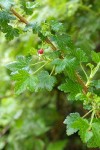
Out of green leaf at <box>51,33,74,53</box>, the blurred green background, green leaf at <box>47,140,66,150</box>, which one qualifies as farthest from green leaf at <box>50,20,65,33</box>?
green leaf at <box>47,140,66,150</box>

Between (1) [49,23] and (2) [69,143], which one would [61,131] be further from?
(1) [49,23]

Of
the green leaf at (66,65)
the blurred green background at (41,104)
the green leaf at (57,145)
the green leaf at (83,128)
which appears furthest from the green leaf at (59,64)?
the green leaf at (57,145)

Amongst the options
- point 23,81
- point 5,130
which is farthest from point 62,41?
point 5,130

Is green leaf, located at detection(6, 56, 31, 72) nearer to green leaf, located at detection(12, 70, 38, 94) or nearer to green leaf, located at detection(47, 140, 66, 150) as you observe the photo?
green leaf, located at detection(12, 70, 38, 94)

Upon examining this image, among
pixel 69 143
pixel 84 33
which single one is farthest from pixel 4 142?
pixel 84 33

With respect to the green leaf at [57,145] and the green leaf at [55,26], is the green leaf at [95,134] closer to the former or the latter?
the green leaf at [55,26]

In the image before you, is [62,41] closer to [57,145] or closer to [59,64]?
[59,64]
